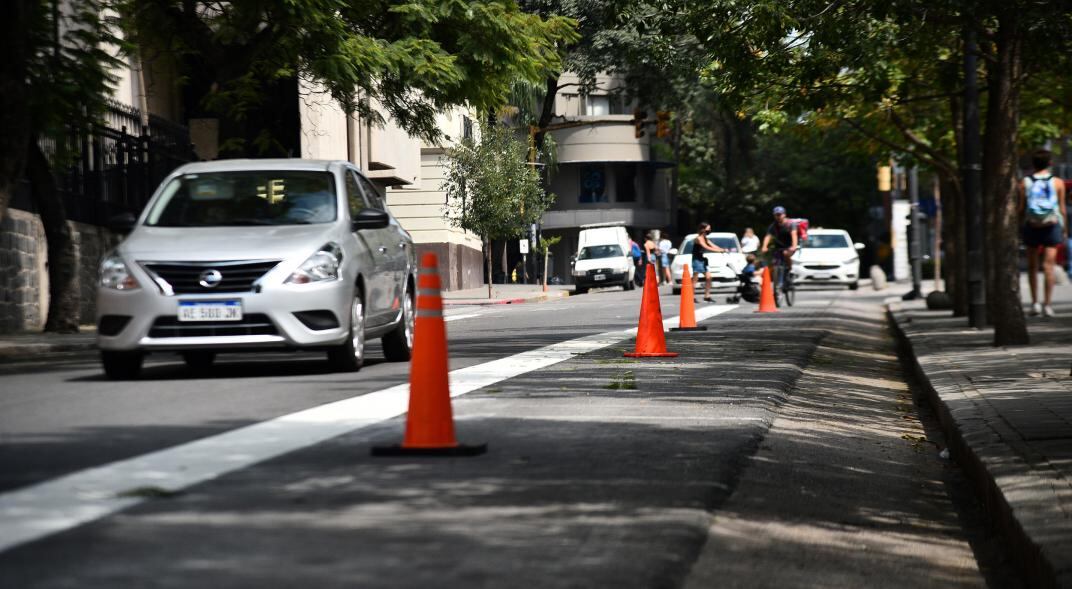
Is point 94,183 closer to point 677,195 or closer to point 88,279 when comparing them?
point 88,279

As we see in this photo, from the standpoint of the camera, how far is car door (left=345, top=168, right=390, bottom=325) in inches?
496

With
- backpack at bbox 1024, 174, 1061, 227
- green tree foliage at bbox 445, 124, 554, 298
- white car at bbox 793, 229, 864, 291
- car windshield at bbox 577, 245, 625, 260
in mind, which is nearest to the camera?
backpack at bbox 1024, 174, 1061, 227

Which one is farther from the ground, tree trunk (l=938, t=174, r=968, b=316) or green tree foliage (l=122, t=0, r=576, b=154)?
green tree foliage (l=122, t=0, r=576, b=154)

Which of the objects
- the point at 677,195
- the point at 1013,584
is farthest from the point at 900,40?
the point at 677,195

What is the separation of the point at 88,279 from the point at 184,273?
1511cm

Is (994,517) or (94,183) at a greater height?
(94,183)

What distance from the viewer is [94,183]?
1025 inches

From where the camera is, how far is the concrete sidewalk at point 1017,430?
217 inches

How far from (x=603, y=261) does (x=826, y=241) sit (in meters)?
8.64

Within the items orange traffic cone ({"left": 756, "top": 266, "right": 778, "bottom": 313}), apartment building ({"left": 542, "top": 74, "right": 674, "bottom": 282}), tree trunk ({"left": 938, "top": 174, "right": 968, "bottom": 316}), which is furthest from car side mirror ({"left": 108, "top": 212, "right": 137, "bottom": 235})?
apartment building ({"left": 542, "top": 74, "right": 674, "bottom": 282})

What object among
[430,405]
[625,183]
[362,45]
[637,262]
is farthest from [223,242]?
[625,183]

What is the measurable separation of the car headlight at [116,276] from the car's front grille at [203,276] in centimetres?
14

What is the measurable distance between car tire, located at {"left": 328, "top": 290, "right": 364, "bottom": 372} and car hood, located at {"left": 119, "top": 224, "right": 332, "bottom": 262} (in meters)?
0.63

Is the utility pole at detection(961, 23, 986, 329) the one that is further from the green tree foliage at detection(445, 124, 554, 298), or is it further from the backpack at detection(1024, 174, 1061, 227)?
the green tree foliage at detection(445, 124, 554, 298)
